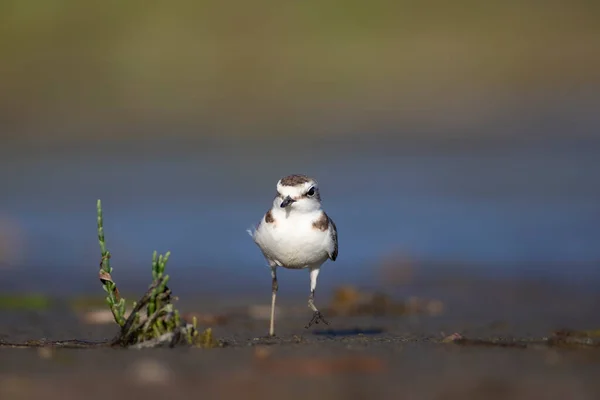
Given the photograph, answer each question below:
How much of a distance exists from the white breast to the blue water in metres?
4.47

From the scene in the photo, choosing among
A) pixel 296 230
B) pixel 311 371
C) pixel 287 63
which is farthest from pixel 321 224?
pixel 287 63

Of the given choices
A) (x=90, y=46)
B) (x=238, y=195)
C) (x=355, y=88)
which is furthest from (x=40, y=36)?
(x=238, y=195)

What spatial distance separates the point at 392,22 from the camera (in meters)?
28.6

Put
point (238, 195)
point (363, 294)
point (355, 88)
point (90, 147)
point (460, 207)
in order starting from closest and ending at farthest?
point (363, 294)
point (460, 207)
point (238, 195)
point (90, 147)
point (355, 88)

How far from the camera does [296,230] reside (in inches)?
348

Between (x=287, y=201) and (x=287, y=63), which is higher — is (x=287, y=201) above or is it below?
below

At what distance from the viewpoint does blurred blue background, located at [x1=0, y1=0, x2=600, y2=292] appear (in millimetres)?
14992

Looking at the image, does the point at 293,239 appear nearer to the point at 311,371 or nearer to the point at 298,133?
the point at 311,371

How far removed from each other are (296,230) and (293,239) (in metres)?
0.08

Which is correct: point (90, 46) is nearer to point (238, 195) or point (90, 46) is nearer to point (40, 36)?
point (40, 36)

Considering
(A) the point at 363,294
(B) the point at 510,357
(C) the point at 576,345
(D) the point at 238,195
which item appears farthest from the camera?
(D) the point at 238,195

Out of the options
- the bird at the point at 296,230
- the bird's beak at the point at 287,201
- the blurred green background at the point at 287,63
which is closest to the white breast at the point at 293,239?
the bird at the point at 296,230

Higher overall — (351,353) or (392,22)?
(392,22)

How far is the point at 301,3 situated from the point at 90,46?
17.1 feet
